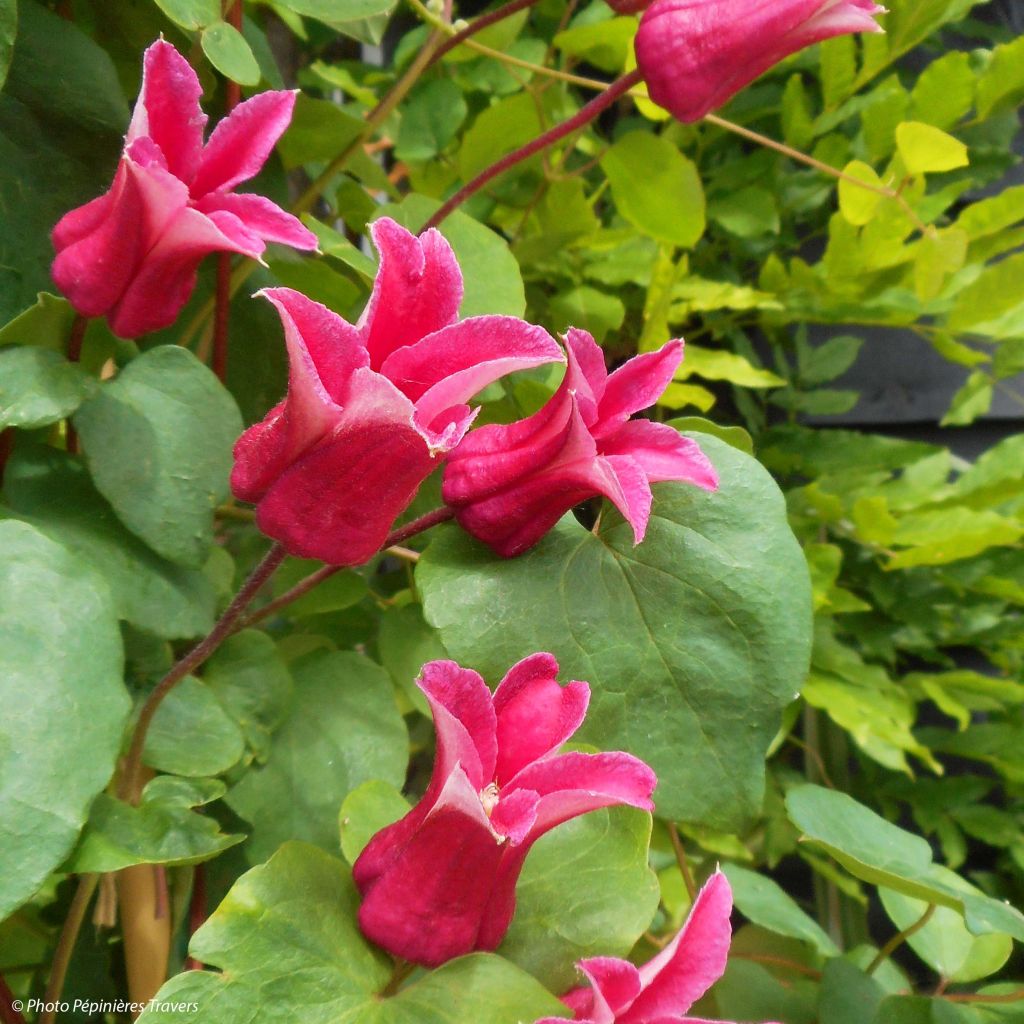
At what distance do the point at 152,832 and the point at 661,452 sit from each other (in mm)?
230

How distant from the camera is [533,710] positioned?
0.96 ft

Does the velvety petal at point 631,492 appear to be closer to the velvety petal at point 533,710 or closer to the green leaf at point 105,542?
the velvety petal at point 533,710

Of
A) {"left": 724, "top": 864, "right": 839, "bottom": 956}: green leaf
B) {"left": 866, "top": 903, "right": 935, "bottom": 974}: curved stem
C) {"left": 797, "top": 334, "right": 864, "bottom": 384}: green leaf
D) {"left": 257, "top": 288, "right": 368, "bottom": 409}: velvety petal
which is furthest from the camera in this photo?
{"left": 797, "top": 334, "right": 864, "bottom": 384}: green leaf

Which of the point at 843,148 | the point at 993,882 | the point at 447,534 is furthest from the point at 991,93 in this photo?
the point at 993,882

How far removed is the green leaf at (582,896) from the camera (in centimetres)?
31

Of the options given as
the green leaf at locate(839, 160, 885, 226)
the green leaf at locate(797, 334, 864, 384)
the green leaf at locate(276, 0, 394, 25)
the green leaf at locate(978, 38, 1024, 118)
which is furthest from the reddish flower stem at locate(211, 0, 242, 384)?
the green leaf at locate(797, 334, 864, 384)

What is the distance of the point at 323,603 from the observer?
1.59ft

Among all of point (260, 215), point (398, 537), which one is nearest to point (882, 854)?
point (398, 537)

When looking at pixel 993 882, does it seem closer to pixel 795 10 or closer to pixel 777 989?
pixel 777 989

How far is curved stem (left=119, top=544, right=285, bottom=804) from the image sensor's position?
1.01 feet

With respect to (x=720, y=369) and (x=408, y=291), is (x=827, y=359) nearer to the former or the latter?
(x=720, y=369)

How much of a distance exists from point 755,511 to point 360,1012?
23 cm

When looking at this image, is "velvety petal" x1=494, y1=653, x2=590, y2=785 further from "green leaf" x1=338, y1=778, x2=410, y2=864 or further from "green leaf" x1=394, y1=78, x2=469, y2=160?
"green leaf" x1=394, y1=78, x2=469, y2=160

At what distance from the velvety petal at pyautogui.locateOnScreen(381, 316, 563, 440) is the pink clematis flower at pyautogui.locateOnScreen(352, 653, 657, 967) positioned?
79 millimetres
